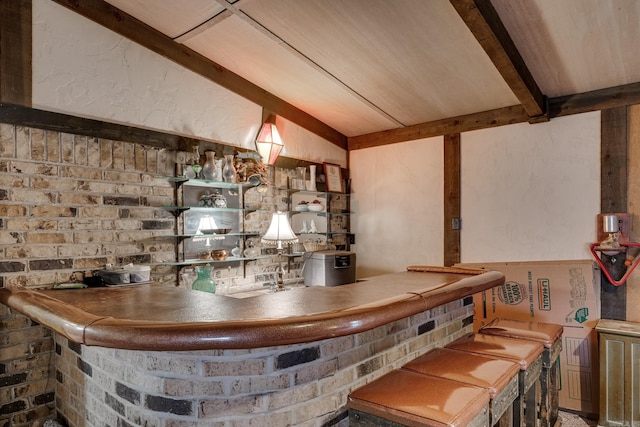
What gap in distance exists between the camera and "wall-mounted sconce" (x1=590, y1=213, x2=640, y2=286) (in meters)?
2.88

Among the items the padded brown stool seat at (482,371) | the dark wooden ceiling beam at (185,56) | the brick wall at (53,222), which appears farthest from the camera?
the dark wooden ceiling beam at (185,56)

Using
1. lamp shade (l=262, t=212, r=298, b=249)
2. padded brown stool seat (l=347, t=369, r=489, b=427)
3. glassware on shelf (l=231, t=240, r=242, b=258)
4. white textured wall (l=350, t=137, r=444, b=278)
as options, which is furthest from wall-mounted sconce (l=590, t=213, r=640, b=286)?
glassware on shelf (l=231, t=240, r=242, b=258)

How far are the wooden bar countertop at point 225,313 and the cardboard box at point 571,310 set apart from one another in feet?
4.49

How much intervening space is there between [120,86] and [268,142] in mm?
1326

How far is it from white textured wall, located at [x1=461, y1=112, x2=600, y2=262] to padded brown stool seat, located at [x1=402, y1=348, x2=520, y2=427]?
192 cm

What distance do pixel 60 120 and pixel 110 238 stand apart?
817 millimetres

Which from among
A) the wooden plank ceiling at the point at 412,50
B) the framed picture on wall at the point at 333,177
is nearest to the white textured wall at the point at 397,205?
the framed picture on wall at the point at 333,177

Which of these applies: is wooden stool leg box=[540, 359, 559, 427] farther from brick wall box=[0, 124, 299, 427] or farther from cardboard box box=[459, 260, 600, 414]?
brick wall box=[0, 124, 299, 427]

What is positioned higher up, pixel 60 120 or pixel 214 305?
pixel 60 120

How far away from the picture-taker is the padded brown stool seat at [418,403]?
4.22 ft

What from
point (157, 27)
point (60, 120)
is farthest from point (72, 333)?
point (157, 27)

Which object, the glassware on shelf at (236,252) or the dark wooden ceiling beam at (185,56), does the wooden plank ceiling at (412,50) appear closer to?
the dark wooden ceiling beam at (185,56)

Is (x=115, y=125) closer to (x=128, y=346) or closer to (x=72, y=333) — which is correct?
(x=72, y=333)

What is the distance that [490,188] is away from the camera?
3.62 m
